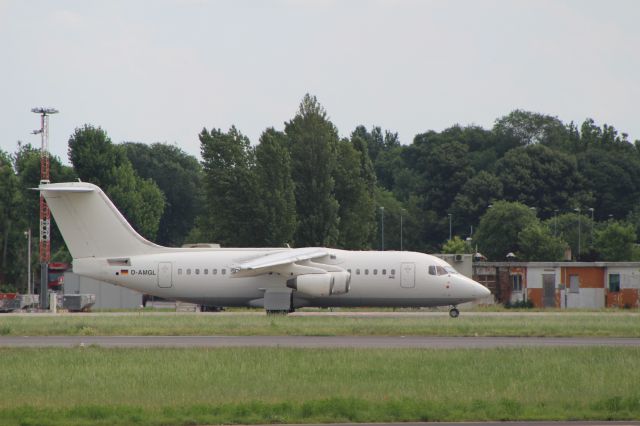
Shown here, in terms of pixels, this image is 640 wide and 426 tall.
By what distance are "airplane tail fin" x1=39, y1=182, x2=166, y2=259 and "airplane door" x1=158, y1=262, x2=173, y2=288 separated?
4.57 feet

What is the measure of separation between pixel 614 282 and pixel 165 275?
27.5 metres

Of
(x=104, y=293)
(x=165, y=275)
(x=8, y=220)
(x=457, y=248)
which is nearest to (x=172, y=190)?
(x=8, y=220)

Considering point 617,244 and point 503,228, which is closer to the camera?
point 617,244

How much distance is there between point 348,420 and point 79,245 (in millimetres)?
31526

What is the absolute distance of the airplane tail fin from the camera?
47750 millimetres

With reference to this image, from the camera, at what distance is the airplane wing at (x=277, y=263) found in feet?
149

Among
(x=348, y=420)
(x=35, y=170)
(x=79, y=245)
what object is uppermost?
(x=35, y=170)

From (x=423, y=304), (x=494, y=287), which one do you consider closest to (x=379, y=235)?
(x=494, y=287)

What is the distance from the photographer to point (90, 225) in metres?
47.8

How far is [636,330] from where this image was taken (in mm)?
36875

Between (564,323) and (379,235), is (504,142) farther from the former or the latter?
(564,323)

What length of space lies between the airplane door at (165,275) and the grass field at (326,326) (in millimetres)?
2554

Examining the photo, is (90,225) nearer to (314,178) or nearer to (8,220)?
(314,178)

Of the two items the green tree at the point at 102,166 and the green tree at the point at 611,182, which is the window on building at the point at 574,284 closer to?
the green tree at the point at 102,166
